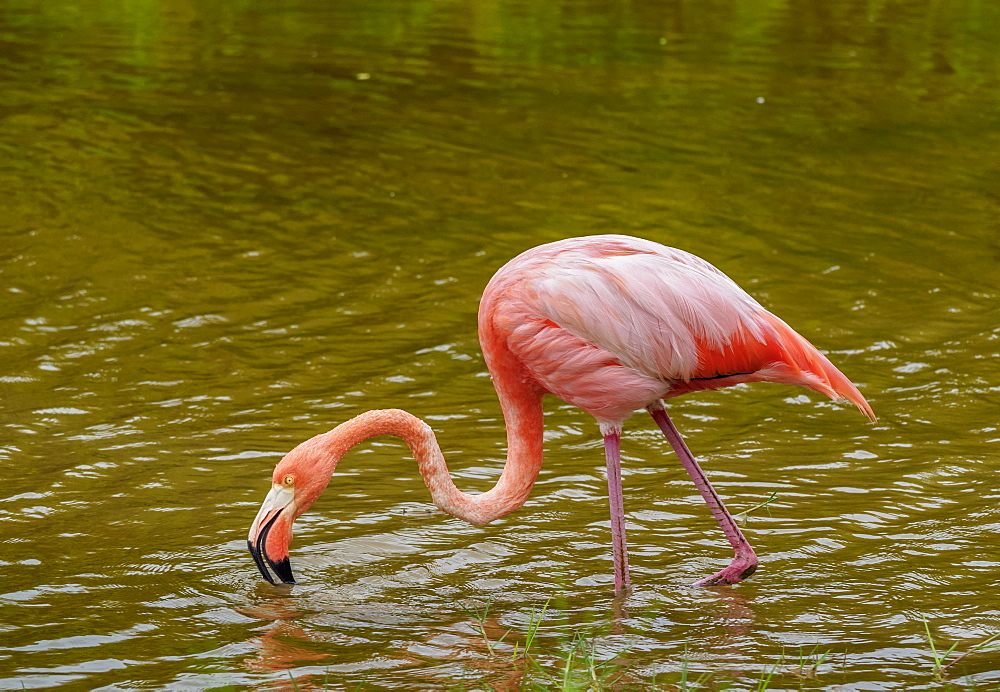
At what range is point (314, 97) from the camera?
473 inches

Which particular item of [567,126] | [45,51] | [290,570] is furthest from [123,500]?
[45,51]

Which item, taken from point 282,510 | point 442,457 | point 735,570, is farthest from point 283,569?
point 735,570

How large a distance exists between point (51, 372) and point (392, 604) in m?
2.65

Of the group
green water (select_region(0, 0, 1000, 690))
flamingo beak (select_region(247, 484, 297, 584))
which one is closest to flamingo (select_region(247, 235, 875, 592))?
flamingo beak (select_region(247, 484, 297, 584))

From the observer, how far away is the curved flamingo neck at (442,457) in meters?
4.52

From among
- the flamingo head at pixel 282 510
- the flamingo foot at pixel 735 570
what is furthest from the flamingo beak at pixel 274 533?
the flamingo foot at pixel 735 570

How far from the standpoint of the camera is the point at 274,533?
14.3 feet

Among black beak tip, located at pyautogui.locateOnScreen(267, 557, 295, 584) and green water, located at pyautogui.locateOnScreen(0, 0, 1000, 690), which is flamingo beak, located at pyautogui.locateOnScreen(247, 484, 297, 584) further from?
green water, located at pyautogui.locateOnScreen(0, 0, 1000, 690)

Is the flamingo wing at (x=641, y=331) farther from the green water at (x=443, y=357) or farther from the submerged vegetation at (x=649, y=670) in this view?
the submerged vegetation at (x=649, y=670)

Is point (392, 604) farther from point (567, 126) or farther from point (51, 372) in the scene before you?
point (567, 126)

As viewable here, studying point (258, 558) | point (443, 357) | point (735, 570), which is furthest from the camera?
point (443, 357)

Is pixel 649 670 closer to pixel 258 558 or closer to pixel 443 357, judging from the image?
pixel 258 558

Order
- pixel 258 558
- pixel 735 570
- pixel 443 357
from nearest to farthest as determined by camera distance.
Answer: pixel 258 558, pixel 735 570, pixel 443 357

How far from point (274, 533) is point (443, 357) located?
2.57m
